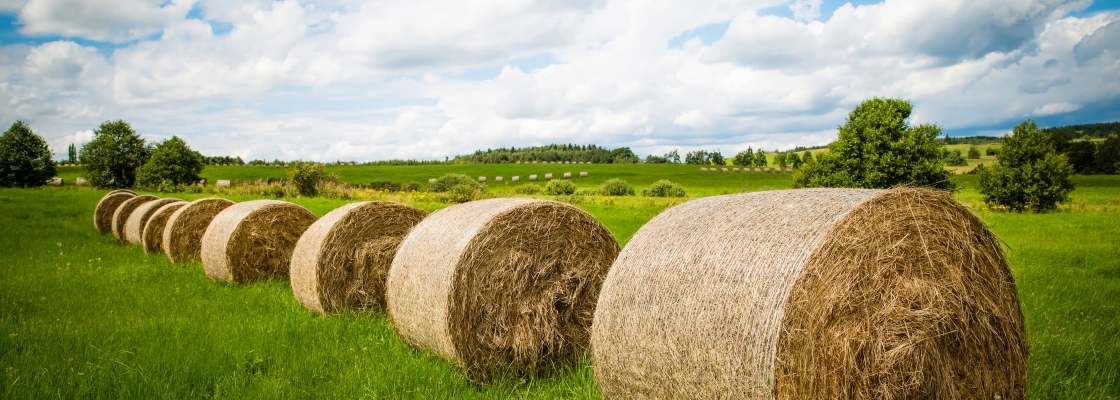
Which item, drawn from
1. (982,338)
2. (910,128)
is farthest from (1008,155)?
(982,338)

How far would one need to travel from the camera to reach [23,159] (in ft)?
189

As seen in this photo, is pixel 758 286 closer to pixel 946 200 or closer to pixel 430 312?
pixel 946 200

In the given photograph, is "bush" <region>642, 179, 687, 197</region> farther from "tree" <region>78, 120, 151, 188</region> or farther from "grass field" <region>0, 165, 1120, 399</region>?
"tree" <region>78, 120, 151, 188</region>

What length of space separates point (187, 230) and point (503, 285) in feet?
33.8

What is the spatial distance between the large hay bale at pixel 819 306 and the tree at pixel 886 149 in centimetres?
2143

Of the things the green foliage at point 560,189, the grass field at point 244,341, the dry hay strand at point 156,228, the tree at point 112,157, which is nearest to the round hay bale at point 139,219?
the dry hay strand at point 156,228

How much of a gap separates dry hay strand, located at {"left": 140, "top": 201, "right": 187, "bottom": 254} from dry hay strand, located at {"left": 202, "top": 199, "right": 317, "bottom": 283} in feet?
16.9

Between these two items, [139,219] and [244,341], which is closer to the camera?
[244,341]

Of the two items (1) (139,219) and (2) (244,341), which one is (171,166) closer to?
(1) (139,219)

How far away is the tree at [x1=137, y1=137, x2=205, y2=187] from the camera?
49.6 meters

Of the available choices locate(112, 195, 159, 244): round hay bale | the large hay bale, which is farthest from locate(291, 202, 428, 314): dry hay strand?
locate(112, 195, 159, 244): round hay bale

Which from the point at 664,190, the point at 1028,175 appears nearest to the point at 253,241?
the point at 1028,175

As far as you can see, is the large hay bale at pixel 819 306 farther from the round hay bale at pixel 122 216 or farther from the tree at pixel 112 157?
the tree at pixel 112 157

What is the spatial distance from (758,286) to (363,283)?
20.8 ft
